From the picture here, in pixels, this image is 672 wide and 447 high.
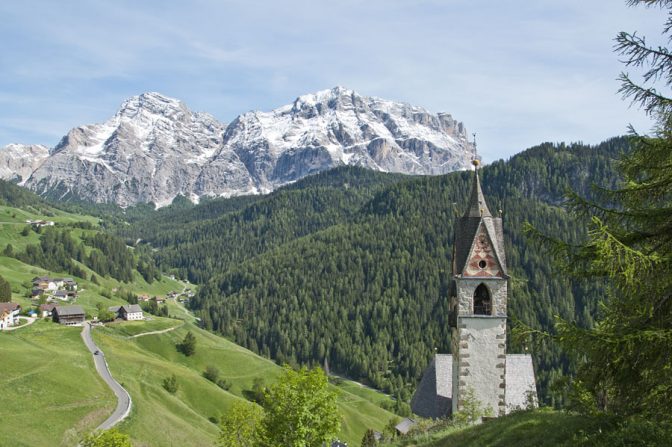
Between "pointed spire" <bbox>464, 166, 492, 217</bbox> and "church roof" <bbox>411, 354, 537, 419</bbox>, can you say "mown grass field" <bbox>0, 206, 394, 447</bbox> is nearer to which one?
"church roof" <bbox>411, 354, 537, 419</bbox>

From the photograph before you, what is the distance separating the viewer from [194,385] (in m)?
122

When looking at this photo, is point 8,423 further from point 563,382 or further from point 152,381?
point 563,382

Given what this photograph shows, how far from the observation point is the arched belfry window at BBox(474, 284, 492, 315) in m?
41.2

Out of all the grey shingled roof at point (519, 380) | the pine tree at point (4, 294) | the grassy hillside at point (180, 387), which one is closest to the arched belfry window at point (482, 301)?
the grey shingled roof at point (519, 380)

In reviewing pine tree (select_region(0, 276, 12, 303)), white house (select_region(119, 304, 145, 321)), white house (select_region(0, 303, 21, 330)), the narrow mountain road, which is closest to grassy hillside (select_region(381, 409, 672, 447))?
the narrow mountain road

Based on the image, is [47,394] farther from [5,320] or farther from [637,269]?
[637,269]

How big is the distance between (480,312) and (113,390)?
253 feet

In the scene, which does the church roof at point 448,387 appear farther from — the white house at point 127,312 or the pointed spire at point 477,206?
the white house at point 127,312

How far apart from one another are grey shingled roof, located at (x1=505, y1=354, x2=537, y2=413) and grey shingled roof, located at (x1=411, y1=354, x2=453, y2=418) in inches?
215

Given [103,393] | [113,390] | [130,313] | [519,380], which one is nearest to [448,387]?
[519,380]

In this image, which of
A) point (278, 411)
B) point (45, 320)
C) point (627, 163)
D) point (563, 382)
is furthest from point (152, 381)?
point (627, 163)

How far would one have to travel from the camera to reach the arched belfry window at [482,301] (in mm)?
41156

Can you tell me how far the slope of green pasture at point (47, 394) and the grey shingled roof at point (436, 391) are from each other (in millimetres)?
50776

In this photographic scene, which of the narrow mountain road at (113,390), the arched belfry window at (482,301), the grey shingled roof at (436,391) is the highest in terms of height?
the arched belfry window at (482,301)
